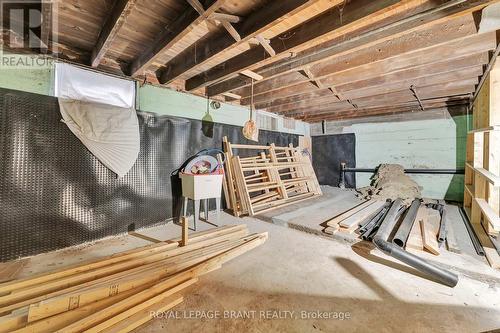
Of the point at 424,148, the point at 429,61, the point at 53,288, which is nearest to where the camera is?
the point at 53,288

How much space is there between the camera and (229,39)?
1944mm

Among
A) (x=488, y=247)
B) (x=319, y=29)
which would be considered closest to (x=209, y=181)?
(x=319, y=29)

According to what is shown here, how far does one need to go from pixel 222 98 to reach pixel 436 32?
9.74 feet

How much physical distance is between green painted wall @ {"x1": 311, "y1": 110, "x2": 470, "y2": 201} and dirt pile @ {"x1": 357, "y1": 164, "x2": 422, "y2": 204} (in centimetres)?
28

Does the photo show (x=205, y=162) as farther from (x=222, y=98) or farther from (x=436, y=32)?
(x=436, y=32)

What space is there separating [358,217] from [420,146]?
10.4 ft

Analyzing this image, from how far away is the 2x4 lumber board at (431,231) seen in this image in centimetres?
205

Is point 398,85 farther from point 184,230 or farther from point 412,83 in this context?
point 184,230

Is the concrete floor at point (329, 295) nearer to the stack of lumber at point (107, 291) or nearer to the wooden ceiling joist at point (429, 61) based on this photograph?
the stack of lumber at point (107, 291)

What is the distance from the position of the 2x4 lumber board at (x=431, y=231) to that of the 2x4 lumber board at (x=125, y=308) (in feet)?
7.43

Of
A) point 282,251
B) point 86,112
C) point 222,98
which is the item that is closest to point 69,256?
point 86,112

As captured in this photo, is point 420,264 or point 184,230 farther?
point 184,230

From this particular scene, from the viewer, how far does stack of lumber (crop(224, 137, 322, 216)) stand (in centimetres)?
353

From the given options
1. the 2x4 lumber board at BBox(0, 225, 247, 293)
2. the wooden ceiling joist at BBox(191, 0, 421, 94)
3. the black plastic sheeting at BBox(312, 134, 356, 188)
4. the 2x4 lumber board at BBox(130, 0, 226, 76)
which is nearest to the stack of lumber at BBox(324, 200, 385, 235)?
the 2x4 lumber board at BBox(0, 225, 247, 293)
